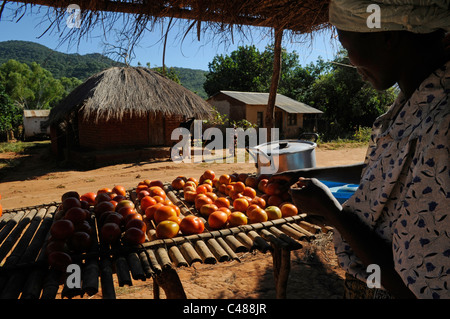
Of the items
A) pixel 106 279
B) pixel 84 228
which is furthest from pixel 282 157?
pixel 106 279

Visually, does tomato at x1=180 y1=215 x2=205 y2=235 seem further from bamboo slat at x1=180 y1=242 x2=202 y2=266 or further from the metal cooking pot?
the metal cooking pot

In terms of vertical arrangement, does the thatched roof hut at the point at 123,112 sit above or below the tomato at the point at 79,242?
above

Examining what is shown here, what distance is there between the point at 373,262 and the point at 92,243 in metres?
1.57

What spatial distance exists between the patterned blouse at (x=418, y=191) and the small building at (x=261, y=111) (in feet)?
58.0

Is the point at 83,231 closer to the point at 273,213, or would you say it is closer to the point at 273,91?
the point at 273,213

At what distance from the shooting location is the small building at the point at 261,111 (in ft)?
62.0

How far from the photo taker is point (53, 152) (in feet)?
42.8

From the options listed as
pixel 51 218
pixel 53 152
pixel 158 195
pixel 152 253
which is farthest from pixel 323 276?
pixel 53 152

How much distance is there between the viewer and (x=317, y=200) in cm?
109

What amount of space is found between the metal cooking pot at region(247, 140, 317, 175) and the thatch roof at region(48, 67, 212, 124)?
26.0 ft

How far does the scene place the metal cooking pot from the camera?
3016mm

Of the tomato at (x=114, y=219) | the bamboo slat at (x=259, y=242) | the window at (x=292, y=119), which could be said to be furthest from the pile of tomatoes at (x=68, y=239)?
the window at (x=292, y=119)

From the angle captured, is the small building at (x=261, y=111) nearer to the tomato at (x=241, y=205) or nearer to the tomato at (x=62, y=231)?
the tomato at (x=241, y=205)

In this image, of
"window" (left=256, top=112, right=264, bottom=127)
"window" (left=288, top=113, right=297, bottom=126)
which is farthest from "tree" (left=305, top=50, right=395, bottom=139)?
"window" (left=256, top=112, right=264, bottom=127)
